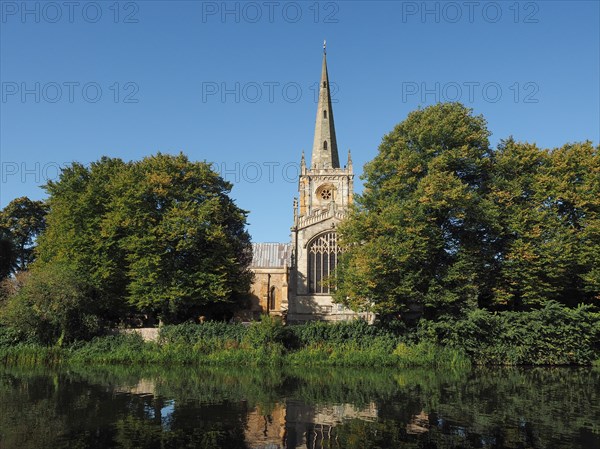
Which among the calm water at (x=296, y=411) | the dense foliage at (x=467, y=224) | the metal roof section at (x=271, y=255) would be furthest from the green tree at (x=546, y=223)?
the metal roof section at (x=271, y=255)

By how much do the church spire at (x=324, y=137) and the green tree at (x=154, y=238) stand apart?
20.8 meters

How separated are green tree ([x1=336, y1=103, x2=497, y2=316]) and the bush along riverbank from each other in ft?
5.14

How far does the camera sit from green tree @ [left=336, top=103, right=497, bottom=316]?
1058 inches

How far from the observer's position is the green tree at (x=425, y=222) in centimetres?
2688

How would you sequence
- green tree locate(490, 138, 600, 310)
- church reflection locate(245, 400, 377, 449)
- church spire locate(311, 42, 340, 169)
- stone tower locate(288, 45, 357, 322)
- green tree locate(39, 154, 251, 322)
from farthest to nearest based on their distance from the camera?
church spire locate(311, 42, 340, 169)
stone tower locate(288, 45, 357, 322)
green tree locate(39, 154, 251, 322)
green tree locate(490, 138, 600, 310)
church reflection locate(245, 400, 377, 449)

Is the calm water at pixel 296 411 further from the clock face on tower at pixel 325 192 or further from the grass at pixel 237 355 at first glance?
the clock face on tower at pixel 325 192

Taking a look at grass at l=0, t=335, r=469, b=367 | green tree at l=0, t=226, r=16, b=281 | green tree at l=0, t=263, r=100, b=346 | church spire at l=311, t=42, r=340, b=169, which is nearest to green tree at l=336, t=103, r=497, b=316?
grass at l=0, t=335, r=469, b=367

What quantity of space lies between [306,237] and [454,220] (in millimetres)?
17402

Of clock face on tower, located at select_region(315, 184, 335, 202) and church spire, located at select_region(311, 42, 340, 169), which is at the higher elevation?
church spire, located at select_region(311, 42, 340, 169)

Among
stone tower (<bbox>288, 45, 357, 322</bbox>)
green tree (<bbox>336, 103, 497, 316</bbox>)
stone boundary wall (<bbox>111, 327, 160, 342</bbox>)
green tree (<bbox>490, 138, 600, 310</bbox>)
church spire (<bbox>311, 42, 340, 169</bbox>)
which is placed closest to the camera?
green tree (<bbox>336, 103, 497, 316</bbox>)

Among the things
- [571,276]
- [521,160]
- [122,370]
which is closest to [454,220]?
[521,160]

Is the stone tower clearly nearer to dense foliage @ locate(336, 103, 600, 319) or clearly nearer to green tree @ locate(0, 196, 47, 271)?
dense foliage @ locate(336, 103, 600, 319)

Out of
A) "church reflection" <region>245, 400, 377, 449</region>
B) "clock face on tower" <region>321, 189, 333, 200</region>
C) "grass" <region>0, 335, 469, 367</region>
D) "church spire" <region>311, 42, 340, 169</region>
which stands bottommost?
"church reflection" <region>245, 400, 377, 449</region>

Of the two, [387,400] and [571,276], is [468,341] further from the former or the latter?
[387,400]
